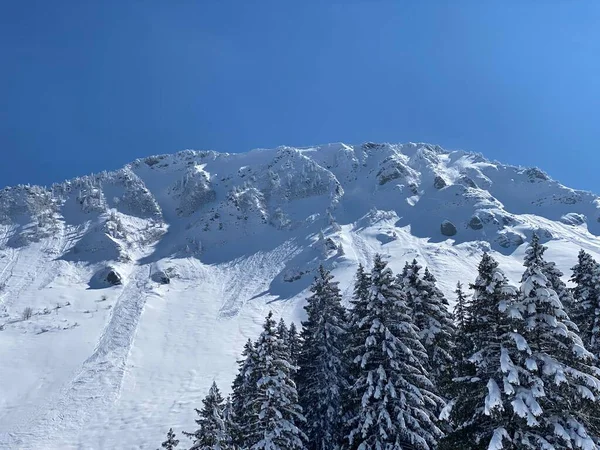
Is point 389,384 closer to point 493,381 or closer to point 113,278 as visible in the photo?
point 493,381

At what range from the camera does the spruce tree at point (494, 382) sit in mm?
11367

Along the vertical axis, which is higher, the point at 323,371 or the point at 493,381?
the point at 323,371

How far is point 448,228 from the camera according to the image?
386ft

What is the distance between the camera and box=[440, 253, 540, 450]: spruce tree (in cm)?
1137

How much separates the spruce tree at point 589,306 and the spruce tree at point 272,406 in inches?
526

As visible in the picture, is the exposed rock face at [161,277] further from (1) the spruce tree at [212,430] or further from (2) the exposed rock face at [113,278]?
(1) the spruce tree at [212,430]

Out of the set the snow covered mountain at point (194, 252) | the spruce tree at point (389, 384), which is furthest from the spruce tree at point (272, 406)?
the snow covered mountain at point (194, 252)

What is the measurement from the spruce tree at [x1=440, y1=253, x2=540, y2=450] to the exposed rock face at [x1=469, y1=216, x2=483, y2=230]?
11235 cm

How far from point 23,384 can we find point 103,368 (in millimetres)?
9200

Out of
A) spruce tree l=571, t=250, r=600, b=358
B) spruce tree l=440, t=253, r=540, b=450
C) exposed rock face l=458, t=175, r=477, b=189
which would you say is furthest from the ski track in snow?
exposed rock face l=458, t=175, r=477, b=189

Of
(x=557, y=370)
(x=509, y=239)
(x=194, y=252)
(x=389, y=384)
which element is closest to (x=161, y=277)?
(x=194, y=252)

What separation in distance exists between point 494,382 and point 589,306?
12.5 metres

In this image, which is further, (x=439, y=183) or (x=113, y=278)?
(x=439, y=183)

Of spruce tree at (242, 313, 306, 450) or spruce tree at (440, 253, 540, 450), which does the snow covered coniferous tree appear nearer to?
spruce tree at (440, 253, 540, 450)
